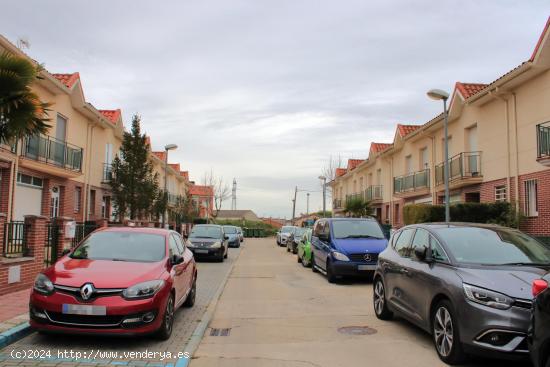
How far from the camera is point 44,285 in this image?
6215mm

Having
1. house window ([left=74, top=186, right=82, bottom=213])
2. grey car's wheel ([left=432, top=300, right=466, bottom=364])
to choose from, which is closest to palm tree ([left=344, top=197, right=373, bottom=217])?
house window ([left=74, top=186, right=82, bottom=213])

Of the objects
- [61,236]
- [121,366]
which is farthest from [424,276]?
[61,236]

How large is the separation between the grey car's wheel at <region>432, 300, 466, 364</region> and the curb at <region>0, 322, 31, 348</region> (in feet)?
17.1

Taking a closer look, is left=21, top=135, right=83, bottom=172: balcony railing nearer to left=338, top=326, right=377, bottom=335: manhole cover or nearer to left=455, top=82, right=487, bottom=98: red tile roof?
left=338, top=326, right=377, bottom=335: manhole cover

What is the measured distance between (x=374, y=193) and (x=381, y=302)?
31.0 metres

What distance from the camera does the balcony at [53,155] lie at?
1905 centimetres

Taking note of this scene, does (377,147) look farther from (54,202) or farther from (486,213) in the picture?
(54,202)

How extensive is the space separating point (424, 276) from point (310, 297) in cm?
489

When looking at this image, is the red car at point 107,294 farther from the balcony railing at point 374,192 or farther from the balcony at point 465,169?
the balcony railing at point 374,192

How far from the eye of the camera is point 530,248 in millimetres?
6422

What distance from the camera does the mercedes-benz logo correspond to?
5980mm

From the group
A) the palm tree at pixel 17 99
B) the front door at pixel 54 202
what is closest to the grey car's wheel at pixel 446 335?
the palm tree at pixel 17 99

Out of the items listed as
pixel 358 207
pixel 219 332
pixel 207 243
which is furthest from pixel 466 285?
pixel 358 207

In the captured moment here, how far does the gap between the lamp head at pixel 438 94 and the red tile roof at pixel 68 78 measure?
14958mm
